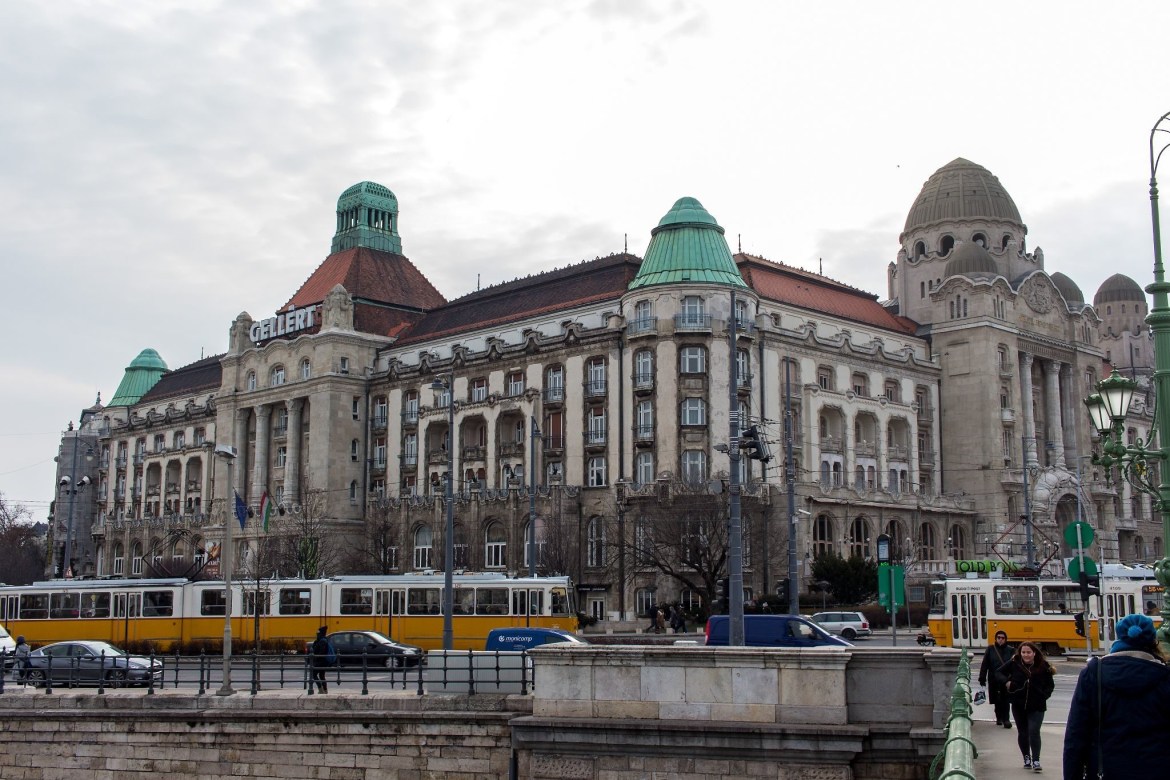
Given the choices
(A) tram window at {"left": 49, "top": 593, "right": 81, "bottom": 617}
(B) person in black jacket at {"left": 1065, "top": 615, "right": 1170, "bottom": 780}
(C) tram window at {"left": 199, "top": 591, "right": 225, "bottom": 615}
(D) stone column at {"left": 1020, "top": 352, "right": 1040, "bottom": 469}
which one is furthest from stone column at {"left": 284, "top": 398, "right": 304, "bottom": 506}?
(B) person in black jacket at {"left": 1065, "top": 615, "right": 1170, "bottom": 780}

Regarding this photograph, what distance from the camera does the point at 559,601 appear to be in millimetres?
47719

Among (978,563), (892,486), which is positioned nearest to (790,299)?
(892,486)

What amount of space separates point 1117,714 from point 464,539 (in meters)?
72.3

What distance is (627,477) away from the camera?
243 feet

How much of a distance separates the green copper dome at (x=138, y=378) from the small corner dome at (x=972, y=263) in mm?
75091

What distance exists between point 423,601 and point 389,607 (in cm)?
130

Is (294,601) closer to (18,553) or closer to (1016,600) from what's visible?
(1016,600)

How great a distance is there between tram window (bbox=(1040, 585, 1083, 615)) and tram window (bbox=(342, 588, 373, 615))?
24.1 metres

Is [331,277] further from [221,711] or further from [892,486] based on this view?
[221,711]

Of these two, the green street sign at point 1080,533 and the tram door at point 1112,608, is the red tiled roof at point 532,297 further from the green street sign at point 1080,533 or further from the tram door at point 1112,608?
the green street sign at point 1080,533

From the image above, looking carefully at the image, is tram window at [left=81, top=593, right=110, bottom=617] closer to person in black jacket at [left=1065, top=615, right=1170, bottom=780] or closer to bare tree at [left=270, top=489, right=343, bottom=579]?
bare tree at [left=270, top=489, right=343, bottom=579]

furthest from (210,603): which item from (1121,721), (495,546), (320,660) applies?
(1121,721)

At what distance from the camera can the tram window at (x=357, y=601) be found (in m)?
48.6

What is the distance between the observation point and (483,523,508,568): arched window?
78.9m
